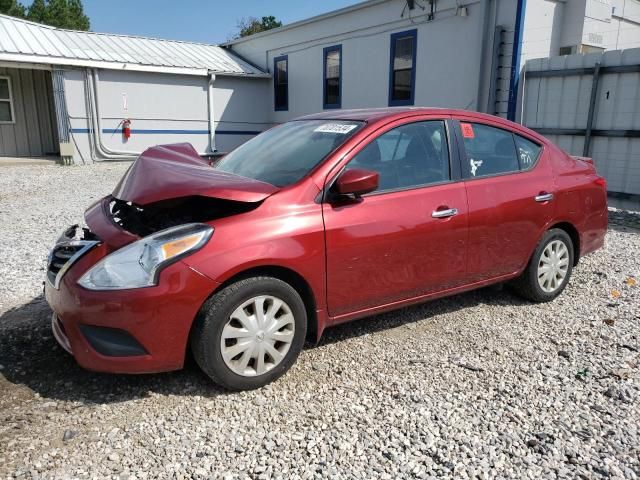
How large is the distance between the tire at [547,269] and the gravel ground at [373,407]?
0.24 meters

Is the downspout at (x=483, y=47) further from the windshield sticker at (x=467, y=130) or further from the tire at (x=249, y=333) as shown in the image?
the tire at (x=249, y=333)

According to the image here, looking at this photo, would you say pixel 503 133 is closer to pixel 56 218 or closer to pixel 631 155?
pixel 631 155

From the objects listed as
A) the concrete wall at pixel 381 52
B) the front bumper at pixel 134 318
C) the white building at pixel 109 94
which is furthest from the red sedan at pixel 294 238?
the white building at pixel 109 94

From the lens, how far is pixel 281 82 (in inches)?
732

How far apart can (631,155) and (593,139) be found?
689mm

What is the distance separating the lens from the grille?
9.78 feet

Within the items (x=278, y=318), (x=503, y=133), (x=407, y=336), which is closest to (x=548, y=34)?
(x=503, y=133)

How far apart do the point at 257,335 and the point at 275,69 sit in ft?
56.1

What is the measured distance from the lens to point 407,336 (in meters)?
3.88

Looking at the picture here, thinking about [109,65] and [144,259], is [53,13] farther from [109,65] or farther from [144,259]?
[144,259]

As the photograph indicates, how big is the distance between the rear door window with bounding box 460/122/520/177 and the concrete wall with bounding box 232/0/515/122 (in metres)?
7.54

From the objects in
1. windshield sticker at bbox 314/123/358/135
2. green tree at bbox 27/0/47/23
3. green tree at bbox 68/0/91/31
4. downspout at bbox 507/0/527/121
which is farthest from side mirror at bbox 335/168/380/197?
green tree at bbox 68/0/91/31

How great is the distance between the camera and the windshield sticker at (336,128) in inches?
143

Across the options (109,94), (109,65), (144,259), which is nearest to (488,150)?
(144,259)
